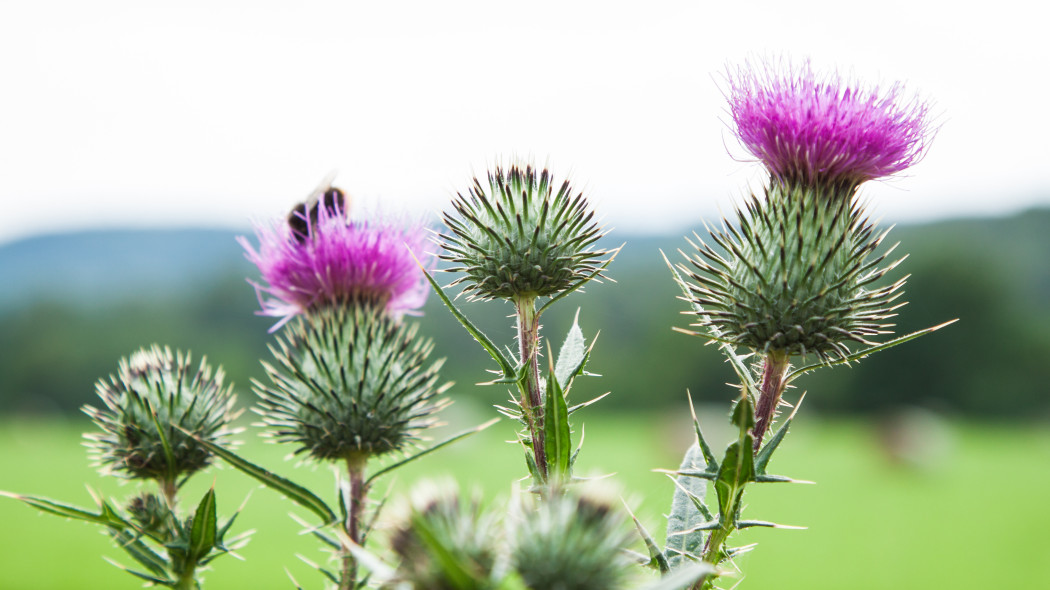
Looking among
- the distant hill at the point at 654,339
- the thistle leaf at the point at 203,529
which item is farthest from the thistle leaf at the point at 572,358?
the distant hill at the point at 654,339

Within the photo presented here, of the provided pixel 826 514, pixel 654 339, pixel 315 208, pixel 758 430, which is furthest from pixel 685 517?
pixel 654 339

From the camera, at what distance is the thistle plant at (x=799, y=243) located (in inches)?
136

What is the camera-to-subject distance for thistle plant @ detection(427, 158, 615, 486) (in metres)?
3.50

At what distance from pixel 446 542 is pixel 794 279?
2.32 metres

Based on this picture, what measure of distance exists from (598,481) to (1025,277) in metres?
111

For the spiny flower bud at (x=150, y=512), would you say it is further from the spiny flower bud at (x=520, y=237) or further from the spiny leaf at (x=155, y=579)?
the spiny flower bud at (x=520, y=237)

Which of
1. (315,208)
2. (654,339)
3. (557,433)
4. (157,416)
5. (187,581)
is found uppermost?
(654,339)

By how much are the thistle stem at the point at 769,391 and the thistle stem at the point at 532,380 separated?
0.89 metres

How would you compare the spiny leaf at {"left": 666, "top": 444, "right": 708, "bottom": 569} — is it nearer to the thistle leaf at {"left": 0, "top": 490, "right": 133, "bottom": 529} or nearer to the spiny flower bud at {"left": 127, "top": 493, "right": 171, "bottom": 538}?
the thistle leaf at {"left": 0, "top": 490, "right": 133, "bottom": 529}

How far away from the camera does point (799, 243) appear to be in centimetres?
368

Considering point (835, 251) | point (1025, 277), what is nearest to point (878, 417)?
point (1025, 277)

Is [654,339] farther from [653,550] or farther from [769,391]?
[653,550]

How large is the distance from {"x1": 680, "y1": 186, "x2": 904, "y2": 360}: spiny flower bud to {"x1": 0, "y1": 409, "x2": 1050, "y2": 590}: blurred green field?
5515cm

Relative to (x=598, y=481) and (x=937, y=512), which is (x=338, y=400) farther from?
(x=937, y=512)
